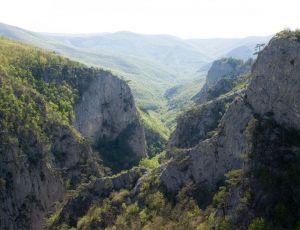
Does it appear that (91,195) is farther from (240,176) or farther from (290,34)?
(290,34)

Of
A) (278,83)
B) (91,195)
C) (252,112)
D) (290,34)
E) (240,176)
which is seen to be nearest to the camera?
(240,176)

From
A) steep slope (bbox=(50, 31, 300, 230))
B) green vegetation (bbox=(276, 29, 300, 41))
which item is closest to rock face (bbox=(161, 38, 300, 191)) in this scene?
steep slope (bbox=(50, 31, 300, 230))

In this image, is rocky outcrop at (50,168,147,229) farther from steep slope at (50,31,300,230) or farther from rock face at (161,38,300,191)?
rock face at (161,38,300,191)

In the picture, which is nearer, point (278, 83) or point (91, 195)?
point (278, 83)

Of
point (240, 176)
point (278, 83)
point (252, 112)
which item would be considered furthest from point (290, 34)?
point (240, 176)

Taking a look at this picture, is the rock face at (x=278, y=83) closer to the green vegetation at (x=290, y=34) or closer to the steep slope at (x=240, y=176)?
the steep slope at (x=240, y=176)

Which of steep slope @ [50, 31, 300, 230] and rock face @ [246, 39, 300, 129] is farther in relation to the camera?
rock face @ [246, 39, 300, 129]

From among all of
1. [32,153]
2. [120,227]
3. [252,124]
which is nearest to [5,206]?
[32,153]

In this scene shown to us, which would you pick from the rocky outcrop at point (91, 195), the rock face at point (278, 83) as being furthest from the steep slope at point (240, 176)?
the rocky outcrop at point (91, 195)

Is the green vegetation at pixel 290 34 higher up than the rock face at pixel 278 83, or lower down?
higher up
